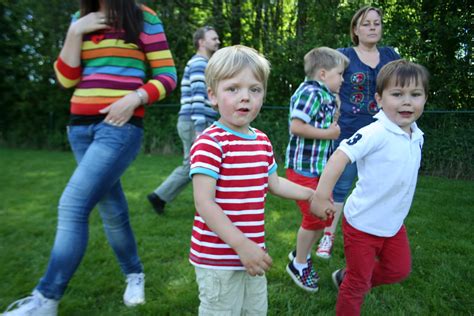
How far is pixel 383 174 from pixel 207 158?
0.99 metres

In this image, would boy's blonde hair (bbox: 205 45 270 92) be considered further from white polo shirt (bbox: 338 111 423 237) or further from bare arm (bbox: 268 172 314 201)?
white polo shirt (bbox: 338 111 423 237)

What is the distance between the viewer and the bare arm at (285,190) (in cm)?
187

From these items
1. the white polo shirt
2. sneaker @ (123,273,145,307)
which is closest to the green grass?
sneaker @ (123,273,145,307)

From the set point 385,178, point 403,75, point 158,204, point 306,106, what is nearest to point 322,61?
point 306,106

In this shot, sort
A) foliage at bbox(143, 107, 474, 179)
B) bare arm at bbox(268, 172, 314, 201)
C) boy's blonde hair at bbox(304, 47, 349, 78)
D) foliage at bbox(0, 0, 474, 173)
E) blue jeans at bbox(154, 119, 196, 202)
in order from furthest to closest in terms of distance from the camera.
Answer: foliage at bbox(0, 0, 474, 173) → foliage at bbox(143, 107, 474, 179) → blue jeans at bbox(154, 119, 196, 202) → boy's blonde hair at bbox(304, 47, 349, 78) → bare arm at bbox(268, 172, 314, 201)

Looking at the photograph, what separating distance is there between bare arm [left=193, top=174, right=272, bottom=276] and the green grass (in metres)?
1.17

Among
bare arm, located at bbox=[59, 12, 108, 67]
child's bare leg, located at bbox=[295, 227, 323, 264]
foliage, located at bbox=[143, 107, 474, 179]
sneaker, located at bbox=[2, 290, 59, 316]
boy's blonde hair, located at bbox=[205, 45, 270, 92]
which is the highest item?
bare arm, located at bbox=[59, 12, 108, 67]

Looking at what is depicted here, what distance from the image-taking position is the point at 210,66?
1.69 m

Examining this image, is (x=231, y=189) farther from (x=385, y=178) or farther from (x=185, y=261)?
(x=185, y=261)

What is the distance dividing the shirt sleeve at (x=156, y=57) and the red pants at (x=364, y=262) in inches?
48.8

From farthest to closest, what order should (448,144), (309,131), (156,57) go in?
(448,144) < (309,131) < (156,57)

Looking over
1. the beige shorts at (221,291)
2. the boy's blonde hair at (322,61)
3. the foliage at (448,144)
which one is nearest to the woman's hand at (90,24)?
the beige shorts at (221,291)

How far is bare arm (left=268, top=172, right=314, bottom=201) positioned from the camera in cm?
187

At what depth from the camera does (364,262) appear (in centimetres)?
209
